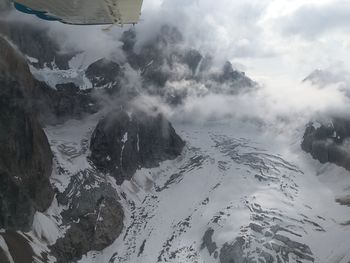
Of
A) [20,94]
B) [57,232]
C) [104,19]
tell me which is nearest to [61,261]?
[57,232]

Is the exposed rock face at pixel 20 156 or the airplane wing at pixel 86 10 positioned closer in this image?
the airplane wing at pixel 86 10

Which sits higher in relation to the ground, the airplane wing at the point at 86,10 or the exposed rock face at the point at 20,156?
the airplane wing at the point at 86,10

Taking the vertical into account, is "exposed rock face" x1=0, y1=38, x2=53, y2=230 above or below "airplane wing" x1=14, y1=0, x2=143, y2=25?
below

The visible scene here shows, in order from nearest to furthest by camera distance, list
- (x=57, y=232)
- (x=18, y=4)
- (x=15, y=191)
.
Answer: (x=18, y=4) < (x=15, y=191) < (x=57, y=232)

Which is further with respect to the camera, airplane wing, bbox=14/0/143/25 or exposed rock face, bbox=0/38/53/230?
exposed rock face, bbox=0/38/53/230

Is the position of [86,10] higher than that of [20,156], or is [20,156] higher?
[86,10]

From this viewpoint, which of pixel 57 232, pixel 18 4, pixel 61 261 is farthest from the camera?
pixel 57 232

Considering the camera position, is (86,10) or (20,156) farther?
(20,156)

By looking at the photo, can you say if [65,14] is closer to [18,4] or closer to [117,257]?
[18,4]
